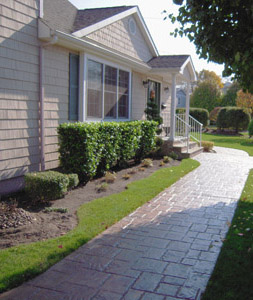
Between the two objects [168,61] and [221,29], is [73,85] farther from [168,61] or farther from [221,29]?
[168,61]

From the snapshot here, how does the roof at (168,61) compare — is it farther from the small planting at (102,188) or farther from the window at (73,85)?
the small planting at (102,188)

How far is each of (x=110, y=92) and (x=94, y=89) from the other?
0.99m

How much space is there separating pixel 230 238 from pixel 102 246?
1783 millimetres

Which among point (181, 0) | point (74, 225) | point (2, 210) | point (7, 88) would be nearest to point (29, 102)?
point (7, 88)

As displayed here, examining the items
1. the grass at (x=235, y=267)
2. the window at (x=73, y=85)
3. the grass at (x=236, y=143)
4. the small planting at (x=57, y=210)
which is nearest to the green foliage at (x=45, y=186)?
the small planting at (x=57, y=210)

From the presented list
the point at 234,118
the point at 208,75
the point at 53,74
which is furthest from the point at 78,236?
the point at 208,75

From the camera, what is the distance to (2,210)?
4.92 m

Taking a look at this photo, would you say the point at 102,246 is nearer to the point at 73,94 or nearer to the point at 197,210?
the point at 197,210

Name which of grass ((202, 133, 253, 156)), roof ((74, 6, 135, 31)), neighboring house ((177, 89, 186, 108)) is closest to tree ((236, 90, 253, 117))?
grass ((202, 133, 253, 156))

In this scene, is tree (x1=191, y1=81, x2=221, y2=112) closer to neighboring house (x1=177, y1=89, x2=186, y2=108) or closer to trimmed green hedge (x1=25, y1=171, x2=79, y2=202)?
neighboring house (x1=177, y1=89, x2=186, y2=108)

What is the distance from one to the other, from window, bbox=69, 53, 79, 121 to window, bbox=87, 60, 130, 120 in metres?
0.46

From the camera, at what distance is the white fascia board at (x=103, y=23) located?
8.16 m

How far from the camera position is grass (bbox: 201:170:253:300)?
123 inches

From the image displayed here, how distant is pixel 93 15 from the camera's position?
32.8 feet
